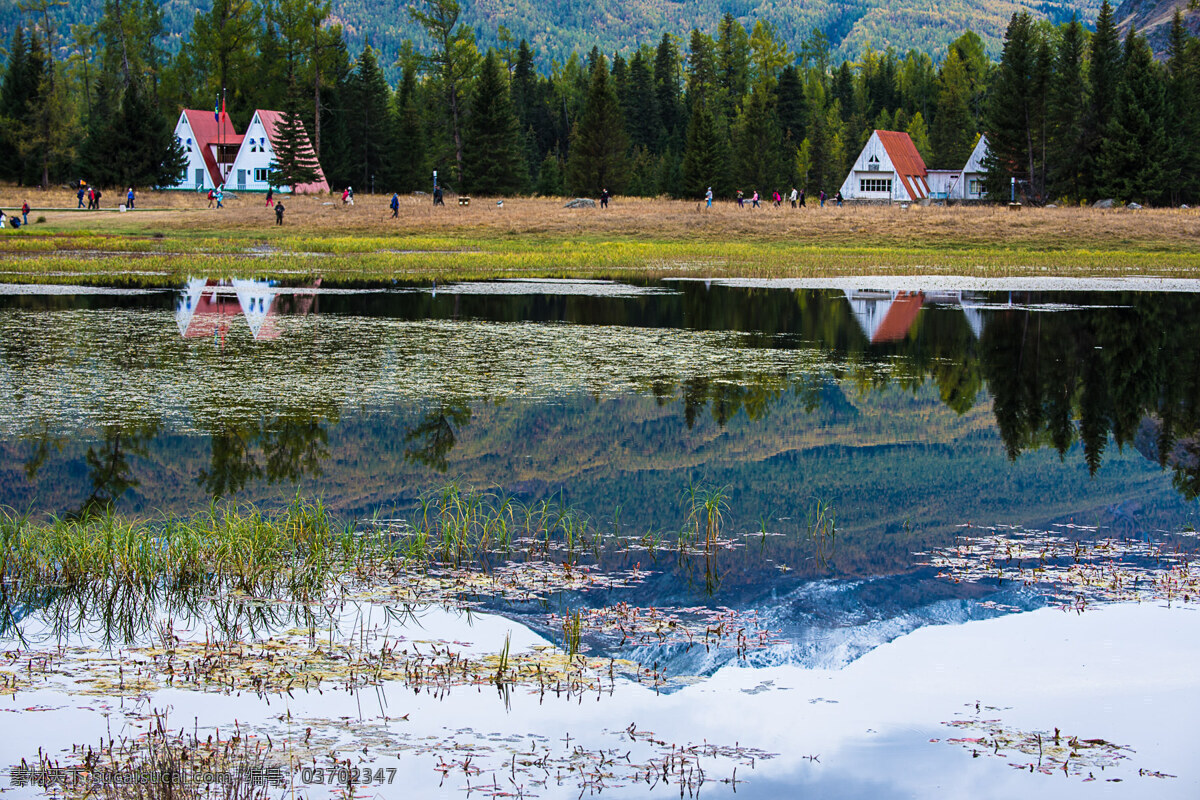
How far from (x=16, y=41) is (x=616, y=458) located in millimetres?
88654

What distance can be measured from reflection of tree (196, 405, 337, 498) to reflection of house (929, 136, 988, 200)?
Result: 9852 centimetres

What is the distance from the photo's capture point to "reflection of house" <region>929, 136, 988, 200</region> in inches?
4188

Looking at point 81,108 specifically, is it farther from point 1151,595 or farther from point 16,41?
point 1151,595

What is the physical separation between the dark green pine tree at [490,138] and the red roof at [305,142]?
10199mm

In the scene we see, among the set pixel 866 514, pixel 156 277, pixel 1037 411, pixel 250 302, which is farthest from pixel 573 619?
pixel 156 277

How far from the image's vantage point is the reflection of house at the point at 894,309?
86.9ft

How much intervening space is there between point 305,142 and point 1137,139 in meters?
53.2

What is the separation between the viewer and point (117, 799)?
543 centimetres

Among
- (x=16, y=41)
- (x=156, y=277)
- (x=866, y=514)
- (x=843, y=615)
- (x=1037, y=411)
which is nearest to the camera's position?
(x=843, y=615)

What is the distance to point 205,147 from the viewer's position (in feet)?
303

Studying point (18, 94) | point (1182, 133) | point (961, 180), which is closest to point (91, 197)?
point (18, 94)

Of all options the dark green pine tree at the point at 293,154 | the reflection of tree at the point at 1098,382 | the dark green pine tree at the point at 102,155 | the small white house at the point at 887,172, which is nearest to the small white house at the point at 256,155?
the dark green pine tree at the point at 293,154

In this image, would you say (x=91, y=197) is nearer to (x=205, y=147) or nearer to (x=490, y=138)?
(x=205, y=147)

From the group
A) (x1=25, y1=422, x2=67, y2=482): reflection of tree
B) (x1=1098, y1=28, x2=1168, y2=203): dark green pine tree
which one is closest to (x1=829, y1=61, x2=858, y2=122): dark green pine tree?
(x1=1098, y1=28, x2=1168, y2=203): dark green pine tree
